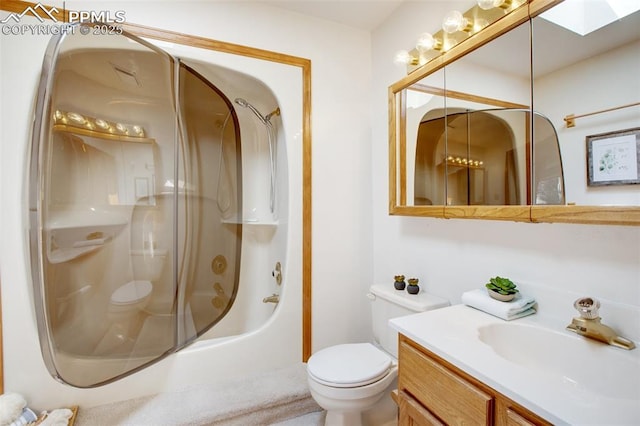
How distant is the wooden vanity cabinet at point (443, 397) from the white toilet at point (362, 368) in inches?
9.7

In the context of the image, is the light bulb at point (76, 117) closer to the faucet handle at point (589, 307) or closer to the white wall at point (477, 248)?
the white wall at point (477, 248)

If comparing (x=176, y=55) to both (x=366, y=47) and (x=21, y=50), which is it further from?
(x=366, y=47)

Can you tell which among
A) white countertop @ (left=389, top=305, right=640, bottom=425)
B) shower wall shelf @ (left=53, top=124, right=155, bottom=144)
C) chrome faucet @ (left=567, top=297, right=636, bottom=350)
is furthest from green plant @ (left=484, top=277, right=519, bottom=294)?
shower wall shelf @ (left=53, top=124, right=155, bottom=144)

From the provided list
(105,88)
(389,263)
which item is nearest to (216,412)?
(389,263)

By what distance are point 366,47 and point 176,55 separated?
130 cm

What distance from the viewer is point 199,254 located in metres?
1.82

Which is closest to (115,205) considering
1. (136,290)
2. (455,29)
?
(136,290)

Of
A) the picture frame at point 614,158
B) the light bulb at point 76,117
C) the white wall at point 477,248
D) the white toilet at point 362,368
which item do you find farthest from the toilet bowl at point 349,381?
the light bulb at point 76,117

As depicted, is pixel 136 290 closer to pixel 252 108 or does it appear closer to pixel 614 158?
pixel 252 108

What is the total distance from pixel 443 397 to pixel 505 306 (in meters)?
0.45

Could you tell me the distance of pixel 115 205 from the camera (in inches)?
58.3

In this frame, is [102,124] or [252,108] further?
[252,108]

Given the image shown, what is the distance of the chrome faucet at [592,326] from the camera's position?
91cm

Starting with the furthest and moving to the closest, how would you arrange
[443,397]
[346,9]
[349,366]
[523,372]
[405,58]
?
1. [346,9]
2. [405,58]
3. [349,366]
4. [443,397]
5. [523,372]
